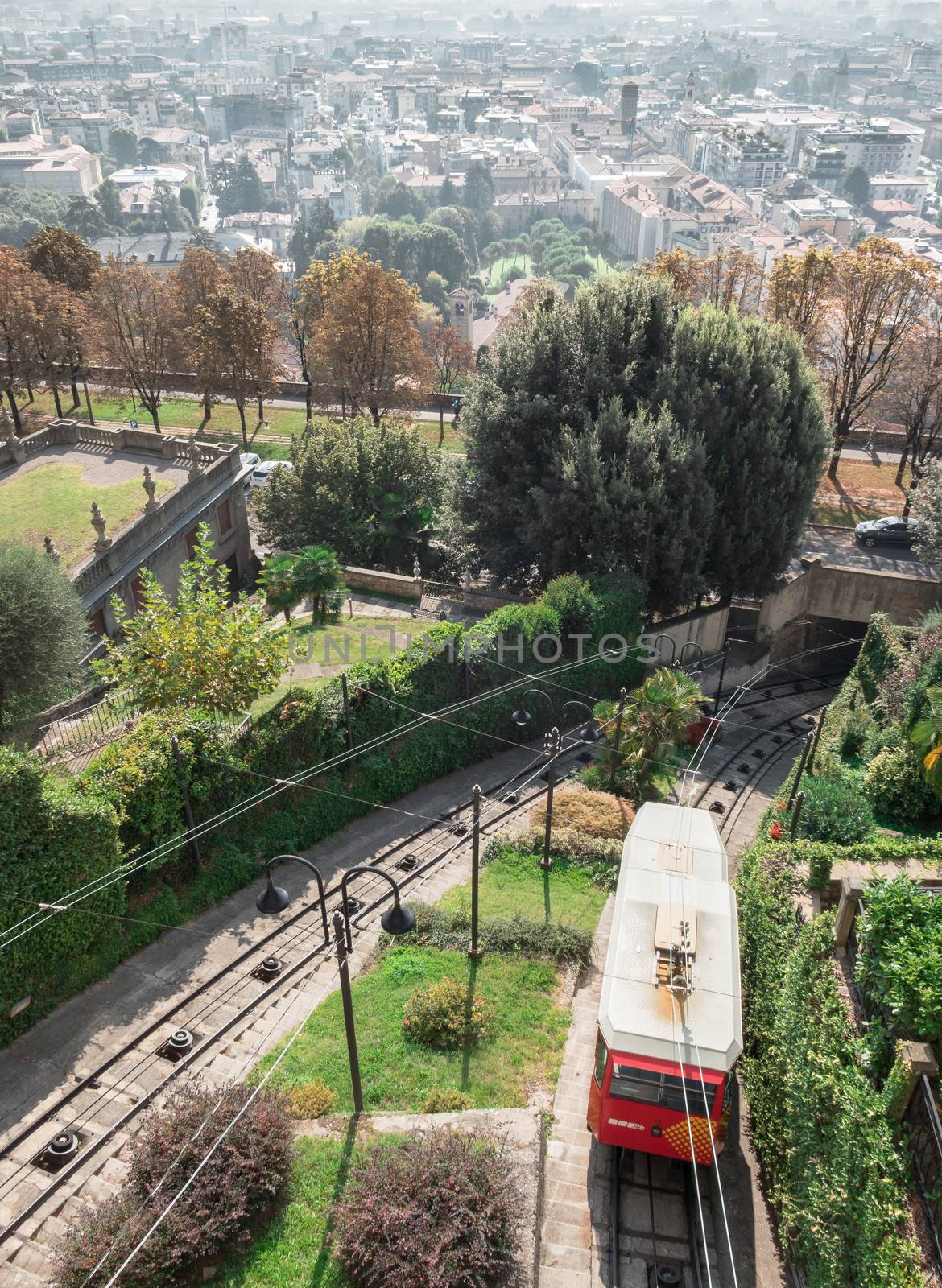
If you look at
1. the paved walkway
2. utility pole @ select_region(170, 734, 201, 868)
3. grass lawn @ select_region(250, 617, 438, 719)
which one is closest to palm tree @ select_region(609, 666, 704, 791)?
grass lawn @ select_region(250, 617, 438, 719)

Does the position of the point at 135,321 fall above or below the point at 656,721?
above

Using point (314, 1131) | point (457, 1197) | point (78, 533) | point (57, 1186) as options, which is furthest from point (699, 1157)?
point (78, 533)

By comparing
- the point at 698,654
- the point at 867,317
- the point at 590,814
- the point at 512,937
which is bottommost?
the point at 698,654

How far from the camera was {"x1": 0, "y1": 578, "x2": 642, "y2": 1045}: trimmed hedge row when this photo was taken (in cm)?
1805

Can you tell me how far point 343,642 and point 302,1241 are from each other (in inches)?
801

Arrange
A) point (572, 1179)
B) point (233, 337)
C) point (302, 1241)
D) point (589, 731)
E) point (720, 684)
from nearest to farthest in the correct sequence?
point (302, 1241), point (572, 1179), point (589, 731), point (720, 684), point (233, 337)

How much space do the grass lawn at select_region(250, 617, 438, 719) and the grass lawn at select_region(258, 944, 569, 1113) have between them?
1031 cm

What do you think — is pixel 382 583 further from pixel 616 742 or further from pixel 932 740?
pixel 932 740

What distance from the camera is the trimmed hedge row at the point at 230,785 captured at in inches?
711

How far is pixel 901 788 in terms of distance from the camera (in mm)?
22969

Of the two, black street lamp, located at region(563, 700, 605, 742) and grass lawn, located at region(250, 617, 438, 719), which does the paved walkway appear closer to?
black street lamp, located at region(563, 700, 605, 742)

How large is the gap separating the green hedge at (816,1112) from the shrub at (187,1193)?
313 inches

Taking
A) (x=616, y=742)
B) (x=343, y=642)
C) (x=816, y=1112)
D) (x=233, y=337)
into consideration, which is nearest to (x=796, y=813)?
(x=616, y=742)

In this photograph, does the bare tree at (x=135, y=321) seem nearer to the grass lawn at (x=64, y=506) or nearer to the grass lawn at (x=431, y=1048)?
the grass lawn at (x=64, y=506)
